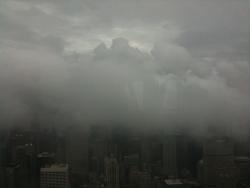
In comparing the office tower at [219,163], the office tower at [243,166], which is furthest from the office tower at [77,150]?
the office tower at [243,166]

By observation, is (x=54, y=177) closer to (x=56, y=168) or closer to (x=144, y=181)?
(x=56, y=168)

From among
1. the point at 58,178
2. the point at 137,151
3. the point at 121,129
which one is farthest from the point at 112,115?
the point at 58,178

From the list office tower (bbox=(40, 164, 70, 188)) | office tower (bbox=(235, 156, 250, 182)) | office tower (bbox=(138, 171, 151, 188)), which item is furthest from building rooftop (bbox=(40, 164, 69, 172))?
office tower (bbox=(235, 156, 250, 182))

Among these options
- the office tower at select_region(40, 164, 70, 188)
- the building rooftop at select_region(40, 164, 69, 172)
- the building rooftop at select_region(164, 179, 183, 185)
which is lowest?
the building rooftop at select_region(164, 179, 183, 185)

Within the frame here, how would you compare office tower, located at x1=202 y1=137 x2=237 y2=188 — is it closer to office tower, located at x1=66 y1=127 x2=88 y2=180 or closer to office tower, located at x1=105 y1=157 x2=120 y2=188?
office tower, located at x1=105 y1=157 x2=120 y2=188

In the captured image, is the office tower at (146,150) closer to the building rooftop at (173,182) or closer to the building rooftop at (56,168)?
the building rooftop at (173,182)
